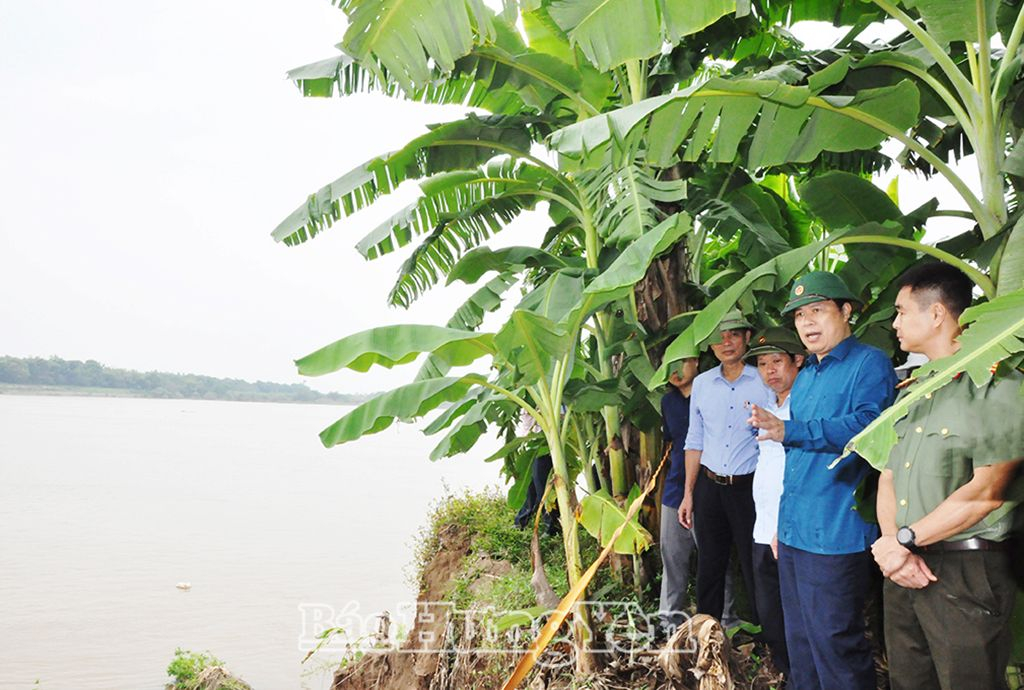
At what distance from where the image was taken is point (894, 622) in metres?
2.06

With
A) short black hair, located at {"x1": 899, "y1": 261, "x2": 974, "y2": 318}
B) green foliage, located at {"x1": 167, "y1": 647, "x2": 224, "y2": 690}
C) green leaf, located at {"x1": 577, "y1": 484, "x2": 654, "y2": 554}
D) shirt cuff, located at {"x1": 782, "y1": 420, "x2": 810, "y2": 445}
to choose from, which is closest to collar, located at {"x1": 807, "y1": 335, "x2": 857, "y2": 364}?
shirt cuff, located at {"x1": 782, "y1": 420, "x2": 810, "y2": 445}

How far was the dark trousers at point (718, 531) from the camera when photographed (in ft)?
10.6

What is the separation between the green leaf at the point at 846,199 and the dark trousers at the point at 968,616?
167cm

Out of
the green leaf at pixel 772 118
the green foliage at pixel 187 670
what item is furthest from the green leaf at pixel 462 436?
the green foliage at pixel 187 670

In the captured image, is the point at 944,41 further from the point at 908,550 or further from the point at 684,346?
the point at 908,550

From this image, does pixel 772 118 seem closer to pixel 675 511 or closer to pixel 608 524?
pixel 608 524

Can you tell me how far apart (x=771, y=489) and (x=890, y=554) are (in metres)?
0.90

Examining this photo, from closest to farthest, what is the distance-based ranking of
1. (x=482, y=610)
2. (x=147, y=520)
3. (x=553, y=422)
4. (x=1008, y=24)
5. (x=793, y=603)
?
1. (x=793, y=603)
2. (x=1008, y=24)
3. (x=553, y=422)
4. (x=482, y=610)
5. (x=147, y=520)

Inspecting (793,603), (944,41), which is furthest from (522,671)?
(944,41)

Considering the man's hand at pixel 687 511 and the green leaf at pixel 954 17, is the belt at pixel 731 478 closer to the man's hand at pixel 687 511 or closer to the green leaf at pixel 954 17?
the man's hand at pixel 687 511

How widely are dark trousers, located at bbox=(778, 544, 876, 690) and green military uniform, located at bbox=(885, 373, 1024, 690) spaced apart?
1.01 feet

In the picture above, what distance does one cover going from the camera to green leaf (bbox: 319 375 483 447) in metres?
2.92

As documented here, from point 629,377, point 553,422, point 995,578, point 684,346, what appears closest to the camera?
point 995,578

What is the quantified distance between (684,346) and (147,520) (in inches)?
866
